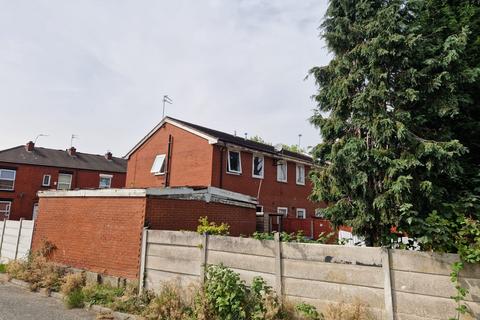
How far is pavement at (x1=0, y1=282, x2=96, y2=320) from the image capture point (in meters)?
7.31

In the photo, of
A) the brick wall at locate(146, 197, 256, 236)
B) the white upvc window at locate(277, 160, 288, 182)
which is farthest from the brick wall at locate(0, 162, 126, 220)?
the brick wall at locate(146, 197, 256, 236)

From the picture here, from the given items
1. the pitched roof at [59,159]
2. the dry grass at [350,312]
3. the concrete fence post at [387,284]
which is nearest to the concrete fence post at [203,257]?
the dry grass at [350,312]

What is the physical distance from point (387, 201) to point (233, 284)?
3.16m

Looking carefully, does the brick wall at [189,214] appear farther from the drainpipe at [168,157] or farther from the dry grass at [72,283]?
the drainpipe at [168,157]

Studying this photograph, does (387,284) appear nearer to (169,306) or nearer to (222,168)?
(169,306)

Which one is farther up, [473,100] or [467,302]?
[473,100]

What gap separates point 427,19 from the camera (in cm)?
691

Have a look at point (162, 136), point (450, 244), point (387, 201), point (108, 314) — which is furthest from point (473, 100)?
point (162, 136)

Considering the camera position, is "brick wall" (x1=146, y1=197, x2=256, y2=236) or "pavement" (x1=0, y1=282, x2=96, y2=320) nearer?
"pavement" (x1=0, y1=282, x2=96, y2=320)

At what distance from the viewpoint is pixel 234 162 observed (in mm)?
19969

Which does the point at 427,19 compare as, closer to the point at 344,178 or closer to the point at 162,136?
the point at 344,178

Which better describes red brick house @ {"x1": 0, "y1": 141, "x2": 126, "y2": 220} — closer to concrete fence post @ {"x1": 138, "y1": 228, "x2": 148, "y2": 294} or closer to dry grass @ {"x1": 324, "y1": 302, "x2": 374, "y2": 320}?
concrete fence post @ {"x1": 138, "y1": 228, "x2": 148, "y2": 294}

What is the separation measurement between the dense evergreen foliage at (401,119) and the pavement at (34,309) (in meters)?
6.09

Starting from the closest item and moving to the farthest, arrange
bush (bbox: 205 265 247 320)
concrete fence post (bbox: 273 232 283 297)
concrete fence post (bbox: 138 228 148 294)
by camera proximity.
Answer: bush (bbox: 205 265 247 320)
concrete fence post (bbox: 273 232 283 297)
concrete fence post (bbox: 138 228 148 294)
